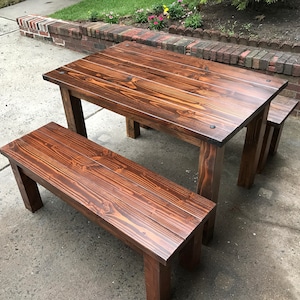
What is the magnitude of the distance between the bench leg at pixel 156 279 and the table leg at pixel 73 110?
1202 millimetres

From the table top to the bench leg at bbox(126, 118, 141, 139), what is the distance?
1.94 ft

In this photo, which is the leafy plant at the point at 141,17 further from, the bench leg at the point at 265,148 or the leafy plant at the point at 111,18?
the bench leg at the point at 265,148

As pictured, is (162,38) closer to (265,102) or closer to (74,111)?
(74,111)

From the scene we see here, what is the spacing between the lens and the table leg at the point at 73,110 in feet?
7.18

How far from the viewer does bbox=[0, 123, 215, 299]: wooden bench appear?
1405 mm

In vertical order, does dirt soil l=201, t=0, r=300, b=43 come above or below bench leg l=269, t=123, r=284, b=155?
above

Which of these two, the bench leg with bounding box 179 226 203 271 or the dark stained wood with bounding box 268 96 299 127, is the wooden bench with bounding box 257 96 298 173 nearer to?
the dark stained wood with bounding box 268 96 299 127

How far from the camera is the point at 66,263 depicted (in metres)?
1.86

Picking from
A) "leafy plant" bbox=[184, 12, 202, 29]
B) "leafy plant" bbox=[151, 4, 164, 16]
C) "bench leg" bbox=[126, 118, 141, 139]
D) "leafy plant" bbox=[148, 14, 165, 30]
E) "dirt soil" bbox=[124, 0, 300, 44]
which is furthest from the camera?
"leafy plant" bbox=[151, 4, 164, 16]

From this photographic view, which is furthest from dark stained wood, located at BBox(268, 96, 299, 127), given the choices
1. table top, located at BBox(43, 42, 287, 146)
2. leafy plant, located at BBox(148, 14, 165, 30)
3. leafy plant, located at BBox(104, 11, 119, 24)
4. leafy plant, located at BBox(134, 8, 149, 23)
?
leafy plant, located at BBox(104, 11, 119, 24)

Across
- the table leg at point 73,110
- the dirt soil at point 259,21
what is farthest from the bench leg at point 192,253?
the dirt soil at point 259,21

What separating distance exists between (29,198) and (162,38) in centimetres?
219

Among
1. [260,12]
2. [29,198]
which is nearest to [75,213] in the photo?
[29,198]

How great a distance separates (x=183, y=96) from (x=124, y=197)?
25.0 inches
